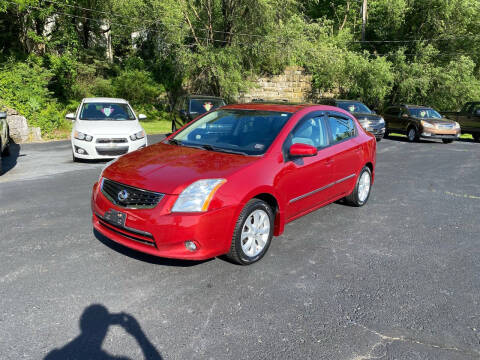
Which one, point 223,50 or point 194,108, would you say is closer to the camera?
point 194,108

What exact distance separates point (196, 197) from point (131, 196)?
2.19 ft

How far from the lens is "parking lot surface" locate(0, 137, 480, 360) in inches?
108

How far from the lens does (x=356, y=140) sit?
584cm

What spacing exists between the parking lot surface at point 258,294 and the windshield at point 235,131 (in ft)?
4.09

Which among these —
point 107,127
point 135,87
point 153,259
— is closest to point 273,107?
point 153,259

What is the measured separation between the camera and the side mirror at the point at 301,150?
13.9 feet

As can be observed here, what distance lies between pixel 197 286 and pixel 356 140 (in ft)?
11.6

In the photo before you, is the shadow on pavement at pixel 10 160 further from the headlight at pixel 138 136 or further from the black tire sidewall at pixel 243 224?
the black tire sidewall at pixel 243 224

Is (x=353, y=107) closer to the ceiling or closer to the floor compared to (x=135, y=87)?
closer to the floor

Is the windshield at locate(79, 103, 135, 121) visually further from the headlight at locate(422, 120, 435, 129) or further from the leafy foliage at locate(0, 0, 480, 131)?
the headlight at locate(422, 120, 435, 129)

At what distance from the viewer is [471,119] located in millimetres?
18047

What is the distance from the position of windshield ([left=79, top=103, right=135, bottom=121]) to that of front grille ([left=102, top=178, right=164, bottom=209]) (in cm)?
675

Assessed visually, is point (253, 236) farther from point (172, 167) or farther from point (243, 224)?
point (172, 167)

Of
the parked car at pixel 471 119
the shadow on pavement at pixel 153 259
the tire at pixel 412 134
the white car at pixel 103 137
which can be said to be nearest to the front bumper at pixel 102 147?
the white car at pixel 103 137
